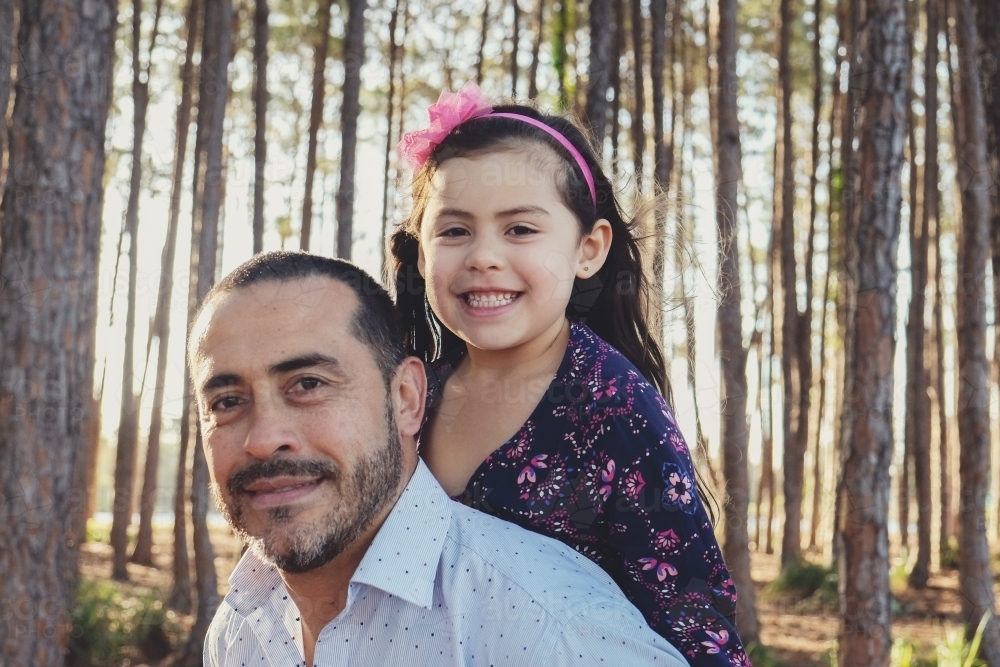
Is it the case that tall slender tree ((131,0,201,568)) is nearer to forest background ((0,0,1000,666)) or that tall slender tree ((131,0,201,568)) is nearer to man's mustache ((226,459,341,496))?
forest background ((0,0,1000,666))

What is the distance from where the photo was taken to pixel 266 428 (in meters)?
1.64

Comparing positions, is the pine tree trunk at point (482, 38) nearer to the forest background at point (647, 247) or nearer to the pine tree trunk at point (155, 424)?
the forest background at point (647, 247)

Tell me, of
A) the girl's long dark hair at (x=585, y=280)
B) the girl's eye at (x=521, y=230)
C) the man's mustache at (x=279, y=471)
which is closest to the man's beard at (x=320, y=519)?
the man's mustache at (x=279, y=471)

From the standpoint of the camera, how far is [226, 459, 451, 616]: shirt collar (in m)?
1.61

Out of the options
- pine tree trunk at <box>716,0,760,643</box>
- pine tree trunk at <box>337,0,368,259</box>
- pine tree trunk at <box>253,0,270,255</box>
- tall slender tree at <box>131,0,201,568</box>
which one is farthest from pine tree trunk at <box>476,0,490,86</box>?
pine tree trunk at <box>716,0,760,643</box>

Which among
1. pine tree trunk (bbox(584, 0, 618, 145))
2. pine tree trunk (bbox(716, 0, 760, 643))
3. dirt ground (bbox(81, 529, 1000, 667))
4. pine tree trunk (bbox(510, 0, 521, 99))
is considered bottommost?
dirt ground (bbox(81, 529, 1000, 667))

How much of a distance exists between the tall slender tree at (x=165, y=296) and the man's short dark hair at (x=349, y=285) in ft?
37.7

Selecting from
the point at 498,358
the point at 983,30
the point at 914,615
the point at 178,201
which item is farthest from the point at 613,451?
the point at 178,201

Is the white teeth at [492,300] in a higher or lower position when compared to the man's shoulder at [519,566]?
higher

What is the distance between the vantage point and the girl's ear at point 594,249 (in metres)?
2.59

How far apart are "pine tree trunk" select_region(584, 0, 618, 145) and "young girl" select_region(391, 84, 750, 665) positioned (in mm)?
4449

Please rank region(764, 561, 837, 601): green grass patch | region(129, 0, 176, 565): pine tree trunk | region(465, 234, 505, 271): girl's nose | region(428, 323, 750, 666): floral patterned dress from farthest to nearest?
region(129, 0, 176, 565): pine tree trunk < region(764, 561, 837, 601): green grass patch < region(465, 234, 505, 271): girl's nose < region(428, 323, 750, 666): floral patterned dress

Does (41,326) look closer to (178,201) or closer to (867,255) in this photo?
(867,255)

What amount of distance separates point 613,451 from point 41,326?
11.5 ft
